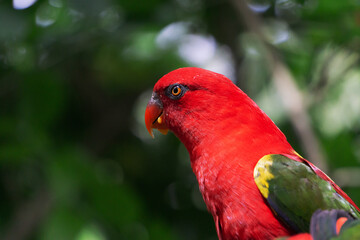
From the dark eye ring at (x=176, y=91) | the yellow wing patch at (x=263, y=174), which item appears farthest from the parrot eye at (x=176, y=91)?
the yellow wing patch at (x=263, y=174)

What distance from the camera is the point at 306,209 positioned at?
5.32 ft

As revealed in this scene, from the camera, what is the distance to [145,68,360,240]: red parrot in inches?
64.5

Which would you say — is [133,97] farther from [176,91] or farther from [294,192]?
[294,192]

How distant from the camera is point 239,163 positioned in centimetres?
174

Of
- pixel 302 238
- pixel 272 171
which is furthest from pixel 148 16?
pixel 302 238

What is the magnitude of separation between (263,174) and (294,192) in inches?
4.8

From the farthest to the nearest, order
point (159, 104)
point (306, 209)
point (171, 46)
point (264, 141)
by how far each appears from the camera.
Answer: point (171, 46)
point (159, 104)
point (264, 141)
point (306, 209)

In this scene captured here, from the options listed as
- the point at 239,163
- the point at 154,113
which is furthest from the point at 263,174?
the point at 154,113

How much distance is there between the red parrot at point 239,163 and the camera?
1.64 meters

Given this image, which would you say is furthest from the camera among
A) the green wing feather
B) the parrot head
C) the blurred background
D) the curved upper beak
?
the blurred background

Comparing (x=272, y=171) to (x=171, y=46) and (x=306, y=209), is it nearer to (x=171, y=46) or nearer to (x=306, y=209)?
(x=306, y=209)

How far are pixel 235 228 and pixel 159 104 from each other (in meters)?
0.70

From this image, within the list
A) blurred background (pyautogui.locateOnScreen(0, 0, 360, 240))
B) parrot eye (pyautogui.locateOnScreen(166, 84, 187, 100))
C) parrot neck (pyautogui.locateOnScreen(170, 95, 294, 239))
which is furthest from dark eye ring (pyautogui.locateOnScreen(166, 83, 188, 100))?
blurred background (pyautogui.locateOnScreen(0, 0, 360, 240))

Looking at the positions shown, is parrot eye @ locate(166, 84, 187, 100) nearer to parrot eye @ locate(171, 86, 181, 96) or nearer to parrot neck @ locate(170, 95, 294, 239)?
parrot eye @ locate(171, 86, 181, 96)
